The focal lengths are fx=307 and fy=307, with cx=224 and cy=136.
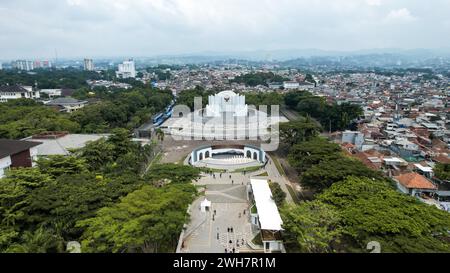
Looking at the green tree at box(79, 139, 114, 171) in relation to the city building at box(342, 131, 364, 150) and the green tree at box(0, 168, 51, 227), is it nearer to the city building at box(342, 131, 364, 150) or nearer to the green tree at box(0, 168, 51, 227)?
the green tree at box(0, 168, 51, 227)

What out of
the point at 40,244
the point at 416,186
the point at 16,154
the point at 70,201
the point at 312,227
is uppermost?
the point at 16,154

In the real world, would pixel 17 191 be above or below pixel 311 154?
above

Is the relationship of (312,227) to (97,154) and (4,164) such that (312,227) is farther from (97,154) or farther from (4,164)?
(4,164)

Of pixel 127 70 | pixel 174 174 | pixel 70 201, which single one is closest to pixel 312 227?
pixel 174 174

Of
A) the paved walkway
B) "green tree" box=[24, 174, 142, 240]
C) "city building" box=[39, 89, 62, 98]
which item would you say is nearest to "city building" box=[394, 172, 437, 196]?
the paved walkway

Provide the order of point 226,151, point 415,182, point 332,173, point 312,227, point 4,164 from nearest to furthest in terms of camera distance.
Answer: point 312,227 < point 332,173 < point 4,164 < point 415,182 < point 226,151

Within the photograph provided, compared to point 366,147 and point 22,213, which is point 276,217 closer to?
point 22,213

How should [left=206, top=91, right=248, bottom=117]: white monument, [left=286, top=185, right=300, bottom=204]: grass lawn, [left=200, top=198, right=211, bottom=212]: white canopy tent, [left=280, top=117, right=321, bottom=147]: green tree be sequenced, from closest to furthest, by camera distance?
1. [left=200, top=198, right=211, bottom=212]: white canopy tent
2. [left=286, top=185, right=300, bottom=204]: grass lawn
3. [left=280, top=117, right=321, bottom=147]: green tree
4. [left=206, top=91, right=248, bottom=117]: white monument

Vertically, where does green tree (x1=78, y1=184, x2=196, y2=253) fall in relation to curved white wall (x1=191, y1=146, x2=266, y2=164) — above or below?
above
